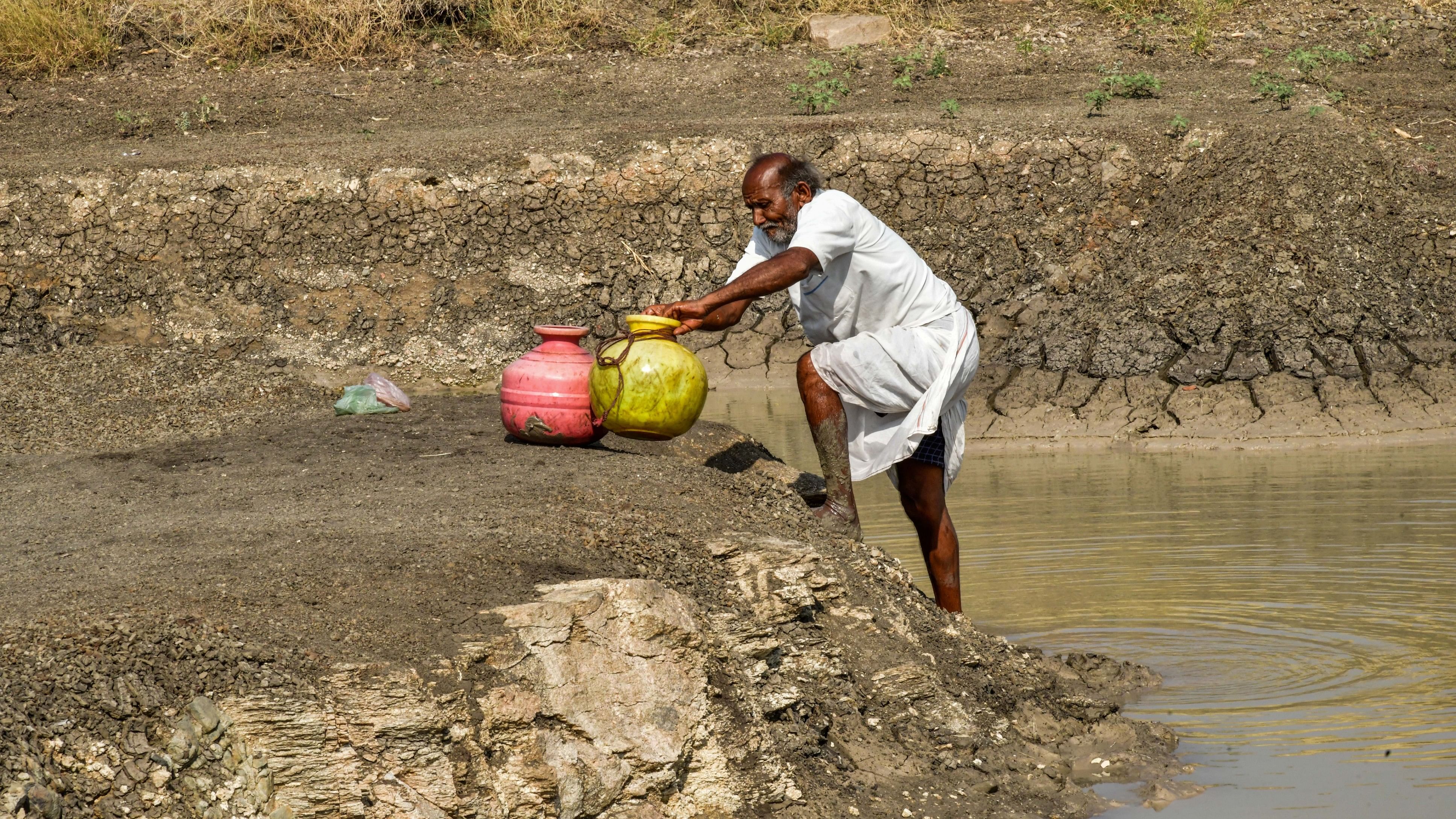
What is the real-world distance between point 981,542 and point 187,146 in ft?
30.0

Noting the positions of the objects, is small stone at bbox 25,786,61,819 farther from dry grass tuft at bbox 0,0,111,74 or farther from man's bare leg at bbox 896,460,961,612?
dry grass tuft at bbox 0,0,111,74

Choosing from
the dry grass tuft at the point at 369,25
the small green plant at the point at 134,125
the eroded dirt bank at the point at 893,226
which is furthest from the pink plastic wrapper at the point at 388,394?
the dry grass tuft at the point at 369,25

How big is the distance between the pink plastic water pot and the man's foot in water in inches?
37.9

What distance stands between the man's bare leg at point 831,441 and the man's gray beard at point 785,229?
37cm

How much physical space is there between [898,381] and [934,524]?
0.55 metres

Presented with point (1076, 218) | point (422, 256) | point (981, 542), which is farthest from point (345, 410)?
point (1076, 218)

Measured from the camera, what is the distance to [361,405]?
6520 millimetres

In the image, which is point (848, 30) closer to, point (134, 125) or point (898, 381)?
point (134, 125)

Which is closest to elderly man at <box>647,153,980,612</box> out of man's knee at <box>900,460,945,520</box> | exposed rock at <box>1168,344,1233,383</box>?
man's knee at <box>900,460,945,520</box>

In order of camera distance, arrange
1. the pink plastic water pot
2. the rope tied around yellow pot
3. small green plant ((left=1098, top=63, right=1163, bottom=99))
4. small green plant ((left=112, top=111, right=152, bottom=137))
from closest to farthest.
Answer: the rope tied around yellow pot → the pink plastic water pot → small green plant ((left=1098, top=63, right=1163, bottom=99)) → small green plant ((left=112, top=111, right=152, bottom=137))

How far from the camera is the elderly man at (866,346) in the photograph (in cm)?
424

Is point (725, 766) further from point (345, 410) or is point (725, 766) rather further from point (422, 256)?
point (422, 256)

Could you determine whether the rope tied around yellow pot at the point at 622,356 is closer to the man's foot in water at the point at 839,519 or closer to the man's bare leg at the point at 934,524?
the man's foot in water at the point at 839,519

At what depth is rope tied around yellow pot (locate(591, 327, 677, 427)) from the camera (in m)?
4.48
